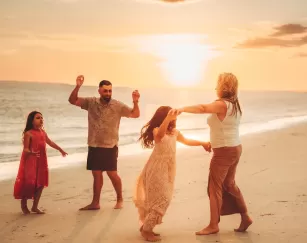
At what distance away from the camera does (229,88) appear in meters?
5.40

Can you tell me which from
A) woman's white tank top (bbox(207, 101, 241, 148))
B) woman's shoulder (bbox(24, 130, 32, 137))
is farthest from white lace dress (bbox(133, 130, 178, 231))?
woman's shoulder (bbox(24, 130, 32, 137))

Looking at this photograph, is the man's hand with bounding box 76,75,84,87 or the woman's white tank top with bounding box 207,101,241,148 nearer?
the woman's white tank top with bounding box 207,101,241,148

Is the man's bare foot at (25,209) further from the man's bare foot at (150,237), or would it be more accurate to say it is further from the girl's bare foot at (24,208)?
the man's bare foot at (150,237)

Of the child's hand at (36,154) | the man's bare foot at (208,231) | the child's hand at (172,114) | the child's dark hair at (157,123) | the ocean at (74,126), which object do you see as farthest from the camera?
the ocean at (74,126)

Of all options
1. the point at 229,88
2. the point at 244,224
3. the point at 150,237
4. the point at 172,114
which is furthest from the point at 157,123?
the point at 244,224

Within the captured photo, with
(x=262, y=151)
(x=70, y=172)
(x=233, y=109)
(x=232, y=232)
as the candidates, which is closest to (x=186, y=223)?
(x=232, y=232)

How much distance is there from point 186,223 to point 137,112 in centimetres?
173

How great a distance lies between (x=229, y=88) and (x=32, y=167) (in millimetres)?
3274

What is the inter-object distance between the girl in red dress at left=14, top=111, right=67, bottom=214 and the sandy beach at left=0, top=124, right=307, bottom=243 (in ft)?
0.97

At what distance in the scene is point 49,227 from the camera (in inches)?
245

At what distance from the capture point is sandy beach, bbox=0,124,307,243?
5730 millimetres

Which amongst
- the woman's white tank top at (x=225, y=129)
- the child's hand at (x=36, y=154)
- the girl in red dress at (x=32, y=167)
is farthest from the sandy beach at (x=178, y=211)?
the woman's white tank top at (x=225, y=129)

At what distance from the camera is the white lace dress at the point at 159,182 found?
5422mm

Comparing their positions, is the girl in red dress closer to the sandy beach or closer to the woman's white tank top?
the sandy beach
